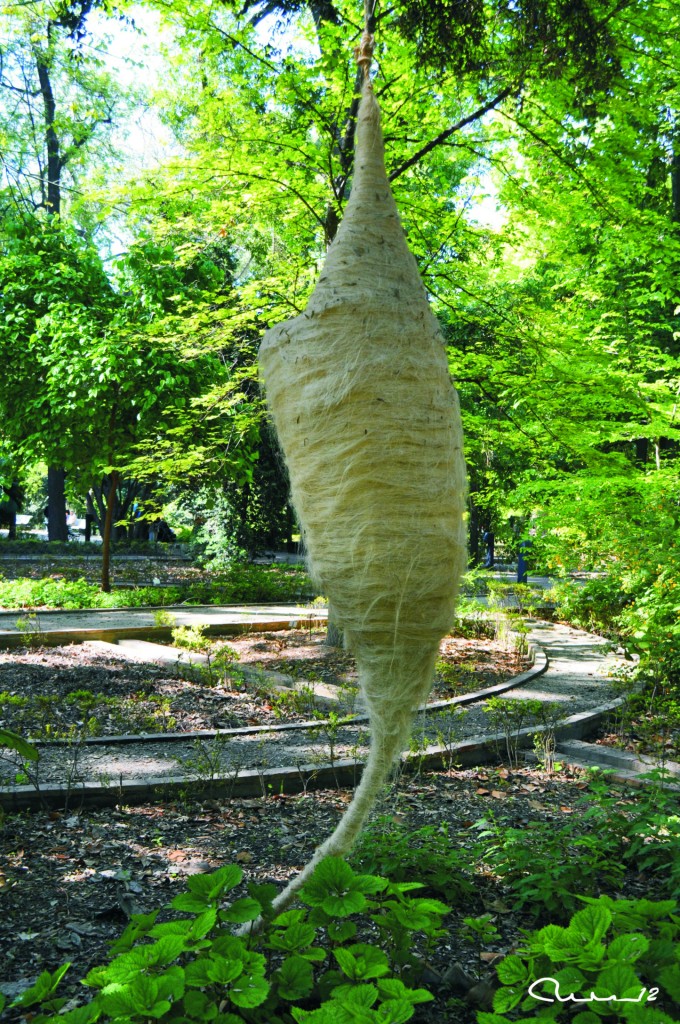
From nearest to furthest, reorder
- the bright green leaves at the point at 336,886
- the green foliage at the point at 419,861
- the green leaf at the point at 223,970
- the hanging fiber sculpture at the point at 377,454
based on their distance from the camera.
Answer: the green leaf at the point at 223,970, the hanging fiber sculpture at the point at 377,454, the bright green leaves at the point at 336,886, the green foliage at the point at 419,861

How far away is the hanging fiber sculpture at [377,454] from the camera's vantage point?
→ 5.94ft

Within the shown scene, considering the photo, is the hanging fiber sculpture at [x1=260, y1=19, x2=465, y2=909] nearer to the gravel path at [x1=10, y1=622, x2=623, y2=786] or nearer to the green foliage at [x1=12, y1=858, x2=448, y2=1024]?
the green foliage at [x1=12, y1=858, x2=448, y2=1024]

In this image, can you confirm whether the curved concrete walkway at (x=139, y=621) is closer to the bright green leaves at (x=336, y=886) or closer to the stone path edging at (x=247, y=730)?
the stone path edging at (x=247, y=730)

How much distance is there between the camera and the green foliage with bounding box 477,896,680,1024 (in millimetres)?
1685

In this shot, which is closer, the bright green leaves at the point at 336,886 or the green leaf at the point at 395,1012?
the green leaf at the point at 395,1012

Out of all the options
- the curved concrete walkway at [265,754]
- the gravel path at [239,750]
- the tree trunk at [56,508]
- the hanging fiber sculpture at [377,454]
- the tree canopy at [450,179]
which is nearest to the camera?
the hanging fiber sculpture at [377,454]

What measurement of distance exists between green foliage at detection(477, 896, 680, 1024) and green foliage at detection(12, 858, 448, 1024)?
0.86 feet

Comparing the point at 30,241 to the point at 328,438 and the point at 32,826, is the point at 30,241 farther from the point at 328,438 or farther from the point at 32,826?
the point at 328,438

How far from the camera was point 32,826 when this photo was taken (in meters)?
4.18

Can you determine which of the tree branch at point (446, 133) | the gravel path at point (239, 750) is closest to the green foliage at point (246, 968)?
the gravel path at point (239, 750)

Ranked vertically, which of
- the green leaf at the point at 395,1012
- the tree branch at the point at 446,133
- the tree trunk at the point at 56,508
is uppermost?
the tree branch at the point at 446,133

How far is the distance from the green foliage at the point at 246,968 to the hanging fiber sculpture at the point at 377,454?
0.37m

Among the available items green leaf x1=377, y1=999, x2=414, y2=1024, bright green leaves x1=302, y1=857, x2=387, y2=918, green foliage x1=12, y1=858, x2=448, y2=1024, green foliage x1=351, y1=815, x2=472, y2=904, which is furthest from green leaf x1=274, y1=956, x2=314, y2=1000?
green foliage x1=351, y1=815, x2=472, y2=904

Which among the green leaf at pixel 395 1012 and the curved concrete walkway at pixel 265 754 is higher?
the green leaf at pixel 395 1012
